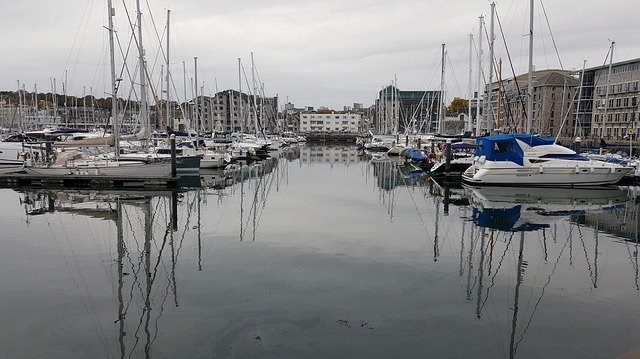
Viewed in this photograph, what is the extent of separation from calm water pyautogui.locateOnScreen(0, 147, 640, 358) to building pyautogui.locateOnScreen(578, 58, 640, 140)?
68547 millimetres

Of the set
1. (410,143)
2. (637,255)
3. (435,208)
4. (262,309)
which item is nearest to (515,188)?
(435,208)

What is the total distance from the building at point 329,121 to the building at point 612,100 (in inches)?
3814

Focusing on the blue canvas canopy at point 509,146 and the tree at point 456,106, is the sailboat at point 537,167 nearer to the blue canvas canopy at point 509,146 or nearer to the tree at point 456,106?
the blue canvas canopy at point 509,146

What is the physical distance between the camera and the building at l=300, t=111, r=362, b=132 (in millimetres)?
181500

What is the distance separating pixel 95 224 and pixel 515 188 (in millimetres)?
25185

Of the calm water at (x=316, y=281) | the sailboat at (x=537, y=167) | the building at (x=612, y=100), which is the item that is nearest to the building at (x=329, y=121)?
the building at (x=612, y=100)

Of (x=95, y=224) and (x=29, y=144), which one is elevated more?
(x=29, y=144)

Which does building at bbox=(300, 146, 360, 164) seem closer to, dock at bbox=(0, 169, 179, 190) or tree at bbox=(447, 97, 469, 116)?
dock at bbox=(0, 169, 179, 190)

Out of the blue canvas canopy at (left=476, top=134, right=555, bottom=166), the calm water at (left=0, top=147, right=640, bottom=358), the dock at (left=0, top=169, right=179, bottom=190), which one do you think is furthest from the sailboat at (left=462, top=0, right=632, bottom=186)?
the dock at (left=0, top=169, right=179, bottom=190)

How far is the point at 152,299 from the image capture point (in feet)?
35.4

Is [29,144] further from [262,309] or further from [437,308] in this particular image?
[437,308]

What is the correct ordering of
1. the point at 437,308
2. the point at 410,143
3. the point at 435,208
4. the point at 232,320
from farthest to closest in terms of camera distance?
the point at 410,143 → the point at 435,208 → the point at 437,308 → the point at 232,320

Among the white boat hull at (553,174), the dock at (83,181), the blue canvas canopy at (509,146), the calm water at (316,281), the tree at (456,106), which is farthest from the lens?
the tree at (456,106)

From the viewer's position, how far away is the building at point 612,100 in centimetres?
7844
